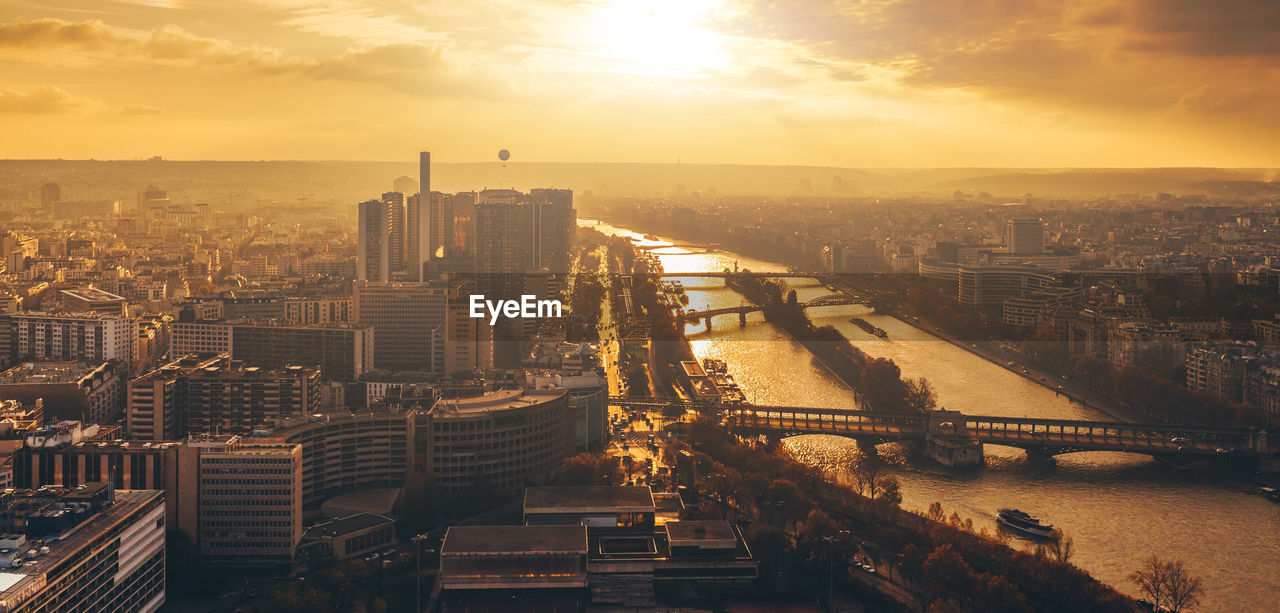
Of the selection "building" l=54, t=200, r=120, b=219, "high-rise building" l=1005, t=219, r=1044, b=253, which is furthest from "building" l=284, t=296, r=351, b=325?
"building" l=54, t=200, r=120, b=219

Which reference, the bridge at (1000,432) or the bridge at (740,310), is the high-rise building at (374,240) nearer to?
the bridge at (740,310)

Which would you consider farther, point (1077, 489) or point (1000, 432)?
point (1000, 432)

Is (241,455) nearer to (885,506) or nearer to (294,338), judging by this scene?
(885,506)

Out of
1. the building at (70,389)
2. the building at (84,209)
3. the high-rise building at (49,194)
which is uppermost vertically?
the high-rise building at (49,194)

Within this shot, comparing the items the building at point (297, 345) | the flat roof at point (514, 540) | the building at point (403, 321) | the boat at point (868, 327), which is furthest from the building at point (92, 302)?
the boat at point (868, 327)

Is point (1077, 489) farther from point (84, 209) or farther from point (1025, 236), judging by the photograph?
point (84, 209)

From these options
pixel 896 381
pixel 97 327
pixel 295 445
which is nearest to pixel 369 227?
pixel 97 327

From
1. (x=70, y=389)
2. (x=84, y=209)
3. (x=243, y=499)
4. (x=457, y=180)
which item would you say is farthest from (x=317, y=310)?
(x=84, y=209)
